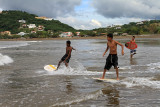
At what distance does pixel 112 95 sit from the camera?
5.00m

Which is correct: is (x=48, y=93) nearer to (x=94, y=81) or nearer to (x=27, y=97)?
(x=27, y=97)

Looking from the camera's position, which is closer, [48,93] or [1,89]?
[48,93]

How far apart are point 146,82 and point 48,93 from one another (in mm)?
3090

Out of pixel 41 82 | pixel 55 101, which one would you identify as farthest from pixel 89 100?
pixel 41 82

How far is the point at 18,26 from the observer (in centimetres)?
17062

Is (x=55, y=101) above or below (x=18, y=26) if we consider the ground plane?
below

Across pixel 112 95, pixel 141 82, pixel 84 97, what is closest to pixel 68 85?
pixel 84 97

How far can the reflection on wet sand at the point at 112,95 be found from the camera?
4.48m

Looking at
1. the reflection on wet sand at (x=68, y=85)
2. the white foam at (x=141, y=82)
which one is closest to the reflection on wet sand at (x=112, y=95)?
the white foam at (x=141, y=82)

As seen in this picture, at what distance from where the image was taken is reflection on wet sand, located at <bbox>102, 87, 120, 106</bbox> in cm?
448

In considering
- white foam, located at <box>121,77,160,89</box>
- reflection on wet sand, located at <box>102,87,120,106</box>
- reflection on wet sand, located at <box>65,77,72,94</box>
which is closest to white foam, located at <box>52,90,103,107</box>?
reflection on wet sand, located at <box>102,87,120,106</box>

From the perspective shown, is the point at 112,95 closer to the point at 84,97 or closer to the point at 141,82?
the point at 84,97

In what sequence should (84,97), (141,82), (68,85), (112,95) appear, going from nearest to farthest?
1. (84,97)
2. (112,95)
3. (68,85)
4. (141,82)

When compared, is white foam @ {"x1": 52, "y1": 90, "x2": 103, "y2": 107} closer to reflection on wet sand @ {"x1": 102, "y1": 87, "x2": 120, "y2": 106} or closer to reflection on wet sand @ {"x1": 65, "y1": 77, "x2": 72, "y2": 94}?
reflection on wet sand @ {"x1": 102, "y1": 87, "x2": 120, "y2": 106}
